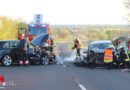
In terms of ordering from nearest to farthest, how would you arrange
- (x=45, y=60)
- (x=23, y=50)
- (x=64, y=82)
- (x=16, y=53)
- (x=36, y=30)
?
1. (x=64, y=82)
2. (x=23, y=50)
3. (x=16, y=53)
4. (x=45, y=60)
5. (x=36, y=30)

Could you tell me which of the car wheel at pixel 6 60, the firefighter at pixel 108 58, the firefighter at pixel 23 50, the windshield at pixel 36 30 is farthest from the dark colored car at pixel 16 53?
the windshield at pixel 36 30

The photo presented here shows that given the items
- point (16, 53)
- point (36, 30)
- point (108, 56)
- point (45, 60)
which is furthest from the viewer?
point (36, 30)

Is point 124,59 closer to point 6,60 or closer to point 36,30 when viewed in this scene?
point 6,60

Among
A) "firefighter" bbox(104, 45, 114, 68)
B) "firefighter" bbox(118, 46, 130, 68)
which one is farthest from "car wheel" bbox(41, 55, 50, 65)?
"firefighter" bbox(118, 46, 130, 68)

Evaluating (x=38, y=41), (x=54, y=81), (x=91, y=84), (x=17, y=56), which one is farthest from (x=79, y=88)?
(x=38, y=41)

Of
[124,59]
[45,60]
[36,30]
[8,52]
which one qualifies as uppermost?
[36,30]

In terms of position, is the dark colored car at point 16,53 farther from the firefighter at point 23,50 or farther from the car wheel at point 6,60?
the firefighter at point 23,50

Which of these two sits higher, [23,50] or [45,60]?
[23,50]

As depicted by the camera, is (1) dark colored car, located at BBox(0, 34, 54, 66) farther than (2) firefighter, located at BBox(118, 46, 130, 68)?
Yes

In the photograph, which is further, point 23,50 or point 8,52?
point 8,52

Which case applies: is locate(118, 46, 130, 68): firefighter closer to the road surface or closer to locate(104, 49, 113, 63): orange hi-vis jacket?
locate(104, 49, 113, 63): orange hi-vis jacket

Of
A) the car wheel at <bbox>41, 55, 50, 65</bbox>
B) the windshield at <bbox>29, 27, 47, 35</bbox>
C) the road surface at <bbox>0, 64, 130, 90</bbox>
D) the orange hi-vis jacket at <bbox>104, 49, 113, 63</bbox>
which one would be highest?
the windshield at <bbox>29, 27, 47, 35</bbox>

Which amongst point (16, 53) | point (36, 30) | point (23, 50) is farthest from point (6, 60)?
point (36, 30)

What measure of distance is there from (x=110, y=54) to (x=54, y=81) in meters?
5.73
